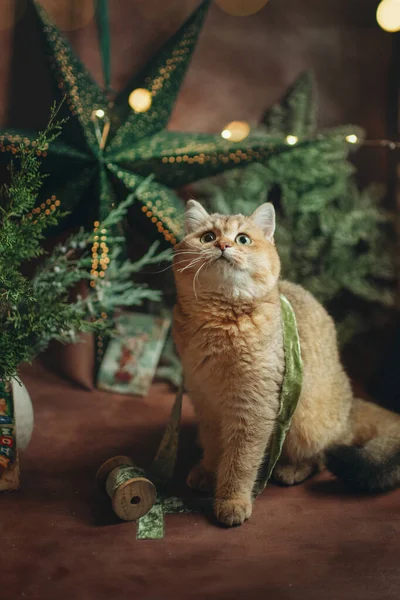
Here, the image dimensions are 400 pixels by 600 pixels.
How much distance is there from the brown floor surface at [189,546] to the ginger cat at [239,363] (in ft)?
0.28

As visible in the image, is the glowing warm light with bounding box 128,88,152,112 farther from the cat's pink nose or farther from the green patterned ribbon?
the green patterned ribbon

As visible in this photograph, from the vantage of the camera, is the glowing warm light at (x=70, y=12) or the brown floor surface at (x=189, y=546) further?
the glowing warm light at (x=70, y=12)

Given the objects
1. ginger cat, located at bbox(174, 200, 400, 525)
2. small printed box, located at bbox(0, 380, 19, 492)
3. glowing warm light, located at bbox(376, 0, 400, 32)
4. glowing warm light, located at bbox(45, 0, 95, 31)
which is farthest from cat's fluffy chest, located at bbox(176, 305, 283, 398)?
glowing warm light, located at bbox(376, 0, 400, 32)

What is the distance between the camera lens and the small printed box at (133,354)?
7.01ft

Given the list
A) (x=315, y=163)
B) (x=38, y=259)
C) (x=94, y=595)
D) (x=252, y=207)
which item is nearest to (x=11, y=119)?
(x=38, y=259)

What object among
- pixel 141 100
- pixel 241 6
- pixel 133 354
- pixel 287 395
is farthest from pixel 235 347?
pixel 241 6

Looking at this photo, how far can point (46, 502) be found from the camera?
139 centimetres

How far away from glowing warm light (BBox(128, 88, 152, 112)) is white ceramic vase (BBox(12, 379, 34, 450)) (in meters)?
1.00

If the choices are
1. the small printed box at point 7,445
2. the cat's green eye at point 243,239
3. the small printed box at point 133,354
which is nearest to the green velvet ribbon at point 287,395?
the cat's green eye at point 243,239

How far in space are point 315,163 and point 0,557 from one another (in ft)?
5.51

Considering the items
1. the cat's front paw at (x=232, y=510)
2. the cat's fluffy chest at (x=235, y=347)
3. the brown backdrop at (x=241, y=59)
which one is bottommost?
the cat's front paw at (x=232, y=510)

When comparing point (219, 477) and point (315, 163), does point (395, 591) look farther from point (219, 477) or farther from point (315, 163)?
point (315, 163)

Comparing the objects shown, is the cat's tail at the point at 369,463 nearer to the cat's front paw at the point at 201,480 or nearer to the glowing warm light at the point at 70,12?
the cat's front paw at the point at 201,480

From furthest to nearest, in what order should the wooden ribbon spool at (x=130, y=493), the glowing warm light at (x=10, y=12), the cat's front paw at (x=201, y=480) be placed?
the glowing warm light at (x=10, y=12) < the cat's front paw at (x=201, y=480) < the wooden ribbon spool at (x=130, y=493)
